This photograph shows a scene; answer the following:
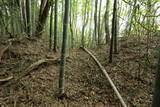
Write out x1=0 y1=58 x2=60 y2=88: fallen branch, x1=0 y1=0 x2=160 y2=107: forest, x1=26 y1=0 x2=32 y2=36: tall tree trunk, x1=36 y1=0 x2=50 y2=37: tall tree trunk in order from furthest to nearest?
x1=36 y1=0 x2=50 y2=37: tall tree trunk → x1=26 y1=0 x2=32 y2=36: tall tree trunk → x1=0 y1=58 x2=60 y2=88: fallen branch → x1=0 y1=0 x2=160 y2=107: forest

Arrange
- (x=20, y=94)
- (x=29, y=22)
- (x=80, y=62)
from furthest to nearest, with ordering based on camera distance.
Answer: (x=29, y=22) → (x=80, y=62) → (x=20, y=94)

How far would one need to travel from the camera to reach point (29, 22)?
5688 mm

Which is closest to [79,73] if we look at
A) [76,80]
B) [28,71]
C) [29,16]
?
[76,80]

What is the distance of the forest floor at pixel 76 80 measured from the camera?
3045 mm

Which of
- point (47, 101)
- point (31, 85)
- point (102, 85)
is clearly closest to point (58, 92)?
point (47, 101)

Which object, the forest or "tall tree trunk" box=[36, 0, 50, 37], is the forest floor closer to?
the forest

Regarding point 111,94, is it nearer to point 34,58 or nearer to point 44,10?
point 34,58

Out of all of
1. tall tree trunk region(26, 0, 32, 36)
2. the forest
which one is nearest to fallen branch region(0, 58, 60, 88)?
the forest

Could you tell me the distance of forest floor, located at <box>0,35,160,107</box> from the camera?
3.04 metres

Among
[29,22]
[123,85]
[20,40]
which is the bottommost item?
[123,85]

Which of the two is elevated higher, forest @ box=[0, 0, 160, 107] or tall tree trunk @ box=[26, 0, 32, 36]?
tall tree trunk @ box=[26, 0, 32, 36]

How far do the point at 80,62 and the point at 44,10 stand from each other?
9.38 feet

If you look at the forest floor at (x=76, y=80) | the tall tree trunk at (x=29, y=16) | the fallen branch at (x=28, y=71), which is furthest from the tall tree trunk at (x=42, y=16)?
the fallen branch at (x=28, y=71)

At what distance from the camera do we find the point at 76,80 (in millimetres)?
3959
